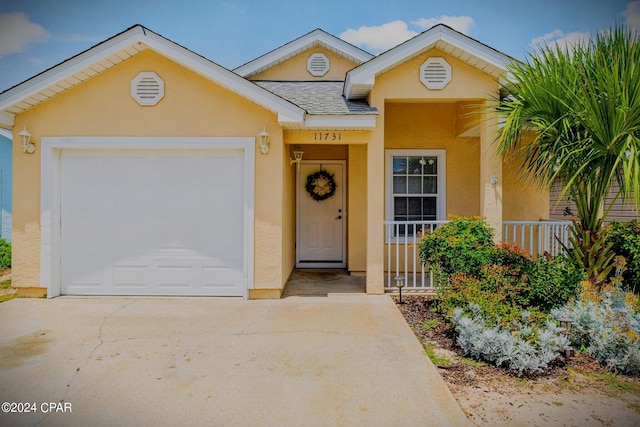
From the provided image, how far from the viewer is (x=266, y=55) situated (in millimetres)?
10789

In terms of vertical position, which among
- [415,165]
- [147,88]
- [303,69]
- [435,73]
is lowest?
[415,165]

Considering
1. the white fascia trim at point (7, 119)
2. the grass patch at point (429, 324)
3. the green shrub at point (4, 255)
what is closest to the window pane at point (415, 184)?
the grass patch at point (429, 324)

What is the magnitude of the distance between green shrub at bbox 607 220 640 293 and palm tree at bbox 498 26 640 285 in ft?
1.24

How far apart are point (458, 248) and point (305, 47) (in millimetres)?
7309

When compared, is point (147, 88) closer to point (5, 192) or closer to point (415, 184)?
point (415, 184)

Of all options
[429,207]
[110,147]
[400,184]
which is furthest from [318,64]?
[110,147]

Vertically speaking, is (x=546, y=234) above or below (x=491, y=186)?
below

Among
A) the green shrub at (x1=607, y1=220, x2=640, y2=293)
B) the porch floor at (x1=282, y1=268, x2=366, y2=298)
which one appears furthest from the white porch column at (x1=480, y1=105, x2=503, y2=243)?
the porch floor at (x1=282, y1=268, x2=366, y2=298)

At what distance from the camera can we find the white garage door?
7227mm

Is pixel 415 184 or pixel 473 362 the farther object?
pixel 415 184

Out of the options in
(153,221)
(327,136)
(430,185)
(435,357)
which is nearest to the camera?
(435,357)

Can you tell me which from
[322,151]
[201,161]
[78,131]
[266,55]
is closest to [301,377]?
[201,161]

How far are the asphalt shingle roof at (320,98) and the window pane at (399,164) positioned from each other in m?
1.94

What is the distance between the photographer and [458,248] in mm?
6070
